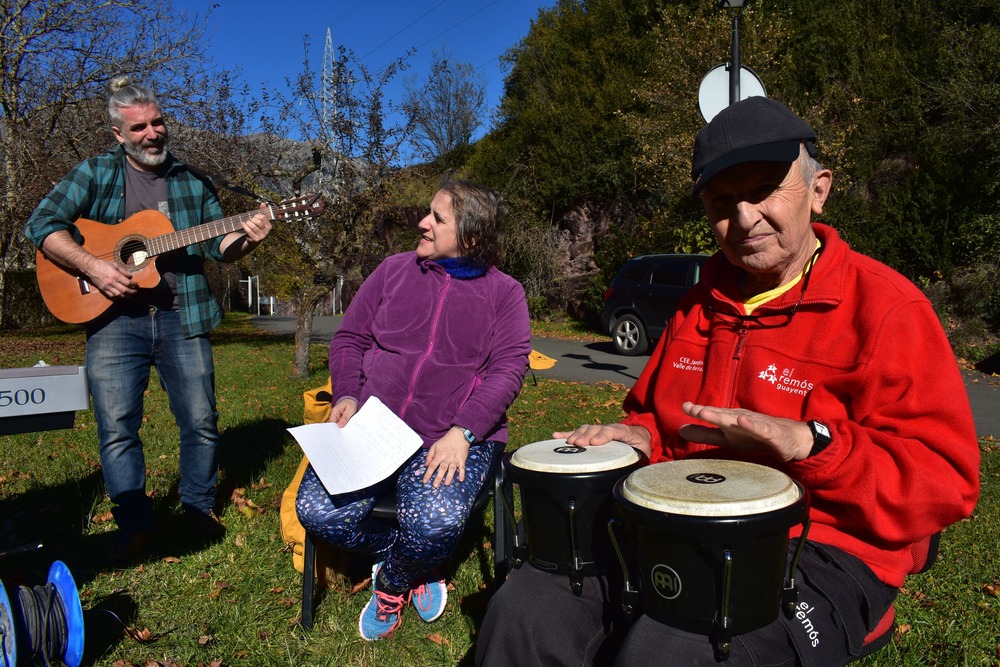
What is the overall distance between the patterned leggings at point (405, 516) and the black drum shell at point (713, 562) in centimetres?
124

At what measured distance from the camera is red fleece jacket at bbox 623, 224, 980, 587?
1653mm

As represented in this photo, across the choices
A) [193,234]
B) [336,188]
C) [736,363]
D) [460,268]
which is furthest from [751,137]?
[336,188]

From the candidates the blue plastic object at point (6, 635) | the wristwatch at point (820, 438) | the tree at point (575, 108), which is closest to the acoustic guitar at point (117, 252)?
the blue plastic object at point (6, 635)

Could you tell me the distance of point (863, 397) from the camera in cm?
176

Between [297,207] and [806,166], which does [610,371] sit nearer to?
[297,207]

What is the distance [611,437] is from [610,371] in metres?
9.30

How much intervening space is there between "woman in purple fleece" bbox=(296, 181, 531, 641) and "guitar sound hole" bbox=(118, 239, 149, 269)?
1.15 meters

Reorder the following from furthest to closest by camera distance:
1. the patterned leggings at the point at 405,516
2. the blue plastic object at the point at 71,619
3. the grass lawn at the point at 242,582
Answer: the grass lawn at the point at 242,582 < the patterned leggings at the point at 405,516 < the blue plastic object at the point at 71,619

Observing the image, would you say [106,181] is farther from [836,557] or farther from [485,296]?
[836,557]

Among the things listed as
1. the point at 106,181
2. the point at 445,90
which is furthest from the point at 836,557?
the point at 445,90

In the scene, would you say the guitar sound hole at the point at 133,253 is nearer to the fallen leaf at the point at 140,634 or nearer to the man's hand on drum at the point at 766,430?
the fallen leaf at the point at 140,634

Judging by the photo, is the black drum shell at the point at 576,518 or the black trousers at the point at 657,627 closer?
the black trousers at the point at 657,627

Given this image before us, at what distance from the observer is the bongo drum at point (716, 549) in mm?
1518

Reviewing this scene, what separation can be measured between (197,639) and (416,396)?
4.42 feet
